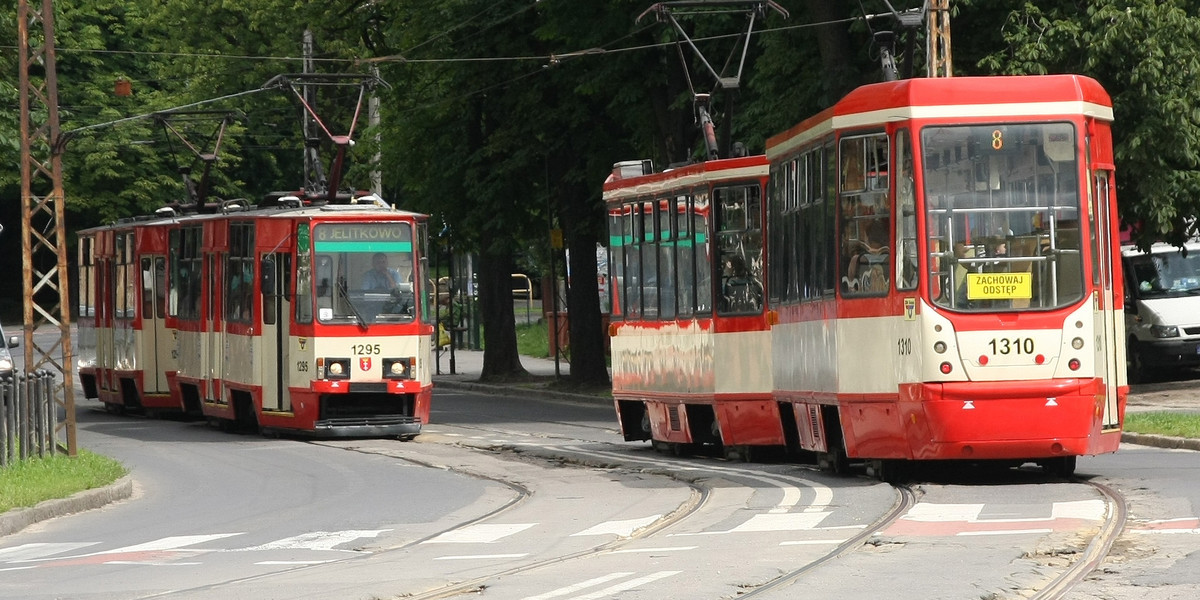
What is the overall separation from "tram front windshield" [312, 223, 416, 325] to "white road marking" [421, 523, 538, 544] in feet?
40.0

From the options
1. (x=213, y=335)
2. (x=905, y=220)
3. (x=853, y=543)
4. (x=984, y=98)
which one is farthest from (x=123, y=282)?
(x=853, y=543)

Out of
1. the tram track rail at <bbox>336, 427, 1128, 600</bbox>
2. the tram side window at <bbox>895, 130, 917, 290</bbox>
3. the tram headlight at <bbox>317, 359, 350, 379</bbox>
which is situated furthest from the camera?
the tram headlight at <bbox>317, 359, 350, 379</bbox>

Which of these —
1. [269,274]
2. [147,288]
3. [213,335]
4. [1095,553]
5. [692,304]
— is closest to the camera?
[1095,553]

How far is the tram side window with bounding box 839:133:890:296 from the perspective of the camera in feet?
53.9

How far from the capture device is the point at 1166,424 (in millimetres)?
22984

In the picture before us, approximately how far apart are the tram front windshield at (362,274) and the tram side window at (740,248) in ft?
24.6

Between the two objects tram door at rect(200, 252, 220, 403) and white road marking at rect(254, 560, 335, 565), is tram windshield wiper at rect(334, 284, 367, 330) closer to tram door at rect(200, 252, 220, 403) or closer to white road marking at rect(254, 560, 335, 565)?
tram door at rect(200, 252, 220, 403)

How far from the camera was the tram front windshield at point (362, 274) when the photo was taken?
2711 cm

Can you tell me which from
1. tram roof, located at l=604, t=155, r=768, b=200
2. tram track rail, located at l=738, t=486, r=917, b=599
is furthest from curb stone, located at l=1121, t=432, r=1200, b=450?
tram track rail, located at l=738, t=486, r=917, b=599

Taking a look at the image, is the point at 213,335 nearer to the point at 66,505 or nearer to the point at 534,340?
the point at 66,505

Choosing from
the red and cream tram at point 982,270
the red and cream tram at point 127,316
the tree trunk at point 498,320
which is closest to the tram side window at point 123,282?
the red and cream tram at point 127,316

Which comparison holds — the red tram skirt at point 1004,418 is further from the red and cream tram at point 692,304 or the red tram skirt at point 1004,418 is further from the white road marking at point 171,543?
the white road marking at point 171,543

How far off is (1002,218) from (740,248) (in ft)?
16.1

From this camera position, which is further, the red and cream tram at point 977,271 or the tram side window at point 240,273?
the tram side window at point 240,273
